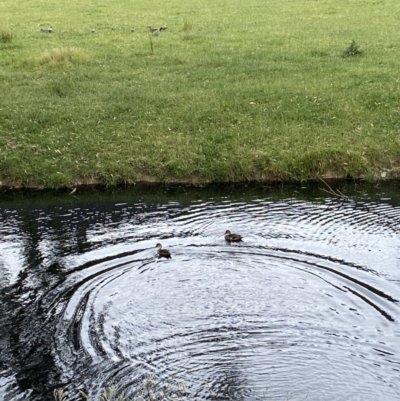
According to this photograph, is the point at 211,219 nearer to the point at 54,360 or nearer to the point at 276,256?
the point at 276,256

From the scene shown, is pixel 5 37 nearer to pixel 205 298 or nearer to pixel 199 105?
pixel 199 105

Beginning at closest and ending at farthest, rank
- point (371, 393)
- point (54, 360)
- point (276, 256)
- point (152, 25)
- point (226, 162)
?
point (371, 393)
point (54, 360)
point (276, 256)
point (226, 162)
point (152, 25)

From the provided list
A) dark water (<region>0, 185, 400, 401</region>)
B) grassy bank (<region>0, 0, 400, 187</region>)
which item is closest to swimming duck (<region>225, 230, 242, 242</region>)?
dark water (<region>0, 185, 400, 401</region>)

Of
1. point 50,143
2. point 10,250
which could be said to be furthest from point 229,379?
point 50,143

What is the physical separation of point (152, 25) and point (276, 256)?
23.9 metres

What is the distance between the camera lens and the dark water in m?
9.15

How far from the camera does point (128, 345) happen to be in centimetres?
998

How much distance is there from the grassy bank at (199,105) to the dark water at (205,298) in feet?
6.16

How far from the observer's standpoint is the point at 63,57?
2622 cm

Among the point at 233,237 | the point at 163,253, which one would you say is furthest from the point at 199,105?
the point at 163,253

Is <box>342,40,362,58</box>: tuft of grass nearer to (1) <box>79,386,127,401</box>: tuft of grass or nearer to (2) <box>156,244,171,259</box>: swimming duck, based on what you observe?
(2) <box>156,244,171,259</box>: swimming duck

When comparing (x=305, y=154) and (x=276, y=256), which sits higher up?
(x=305, y=154)

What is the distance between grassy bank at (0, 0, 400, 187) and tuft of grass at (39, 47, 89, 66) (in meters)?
0.05

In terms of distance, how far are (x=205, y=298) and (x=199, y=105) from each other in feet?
36.0
